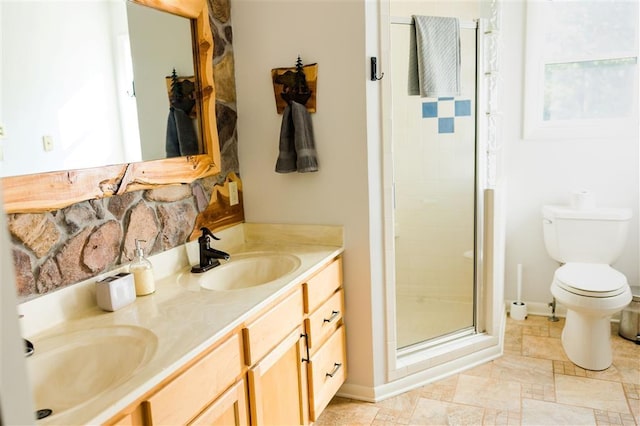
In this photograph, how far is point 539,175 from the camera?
10.5 feet

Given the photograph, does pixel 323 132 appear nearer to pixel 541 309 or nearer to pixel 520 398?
pixel 520 398

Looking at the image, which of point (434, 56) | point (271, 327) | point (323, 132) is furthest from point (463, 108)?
point (271, 327)

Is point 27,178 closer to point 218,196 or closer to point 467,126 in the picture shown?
point 218,196

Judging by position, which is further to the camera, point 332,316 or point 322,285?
point 332,316

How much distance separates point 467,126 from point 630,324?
1543mm

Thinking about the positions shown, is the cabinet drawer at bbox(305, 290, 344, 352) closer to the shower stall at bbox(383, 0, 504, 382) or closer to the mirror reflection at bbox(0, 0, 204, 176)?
the shower stall at bbox(383, 0, 504, 382)

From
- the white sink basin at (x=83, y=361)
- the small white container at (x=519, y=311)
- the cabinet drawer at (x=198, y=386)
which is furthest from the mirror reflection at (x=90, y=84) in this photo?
the small white container at (x=519, y=311)

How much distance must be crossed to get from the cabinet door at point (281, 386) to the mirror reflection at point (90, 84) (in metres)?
0.88

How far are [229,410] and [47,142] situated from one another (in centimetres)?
96

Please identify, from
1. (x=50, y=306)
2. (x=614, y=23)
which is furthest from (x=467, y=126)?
(x=50, y=306)

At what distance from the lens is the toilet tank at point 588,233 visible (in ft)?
9.66

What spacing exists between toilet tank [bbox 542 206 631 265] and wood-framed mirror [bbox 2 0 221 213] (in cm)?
212

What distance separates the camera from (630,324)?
294 centimetres

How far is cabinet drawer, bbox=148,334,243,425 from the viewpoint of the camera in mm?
1202
